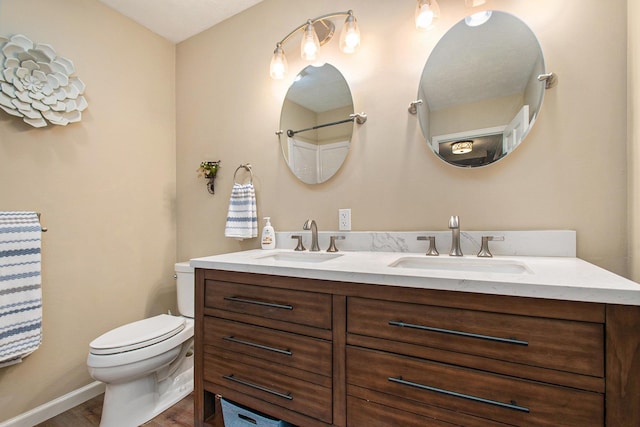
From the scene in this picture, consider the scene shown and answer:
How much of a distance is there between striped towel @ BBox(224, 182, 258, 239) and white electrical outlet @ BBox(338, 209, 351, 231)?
1.96 feet

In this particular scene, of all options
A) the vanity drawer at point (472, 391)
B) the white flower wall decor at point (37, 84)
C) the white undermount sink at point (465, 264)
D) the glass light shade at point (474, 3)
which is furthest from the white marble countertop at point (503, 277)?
the white flower wall decor at point (37, 84)

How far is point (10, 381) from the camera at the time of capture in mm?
1466

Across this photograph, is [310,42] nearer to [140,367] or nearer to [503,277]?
[503,277]

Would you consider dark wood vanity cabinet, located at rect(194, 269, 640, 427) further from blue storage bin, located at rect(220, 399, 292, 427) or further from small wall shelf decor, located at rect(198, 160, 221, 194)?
small wall shelf decor, located at rect(198, 160, 221, 194)

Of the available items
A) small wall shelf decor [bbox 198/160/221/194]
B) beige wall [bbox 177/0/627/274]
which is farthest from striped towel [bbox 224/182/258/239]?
small wall shelf decor [bbox 198/160/221/194]

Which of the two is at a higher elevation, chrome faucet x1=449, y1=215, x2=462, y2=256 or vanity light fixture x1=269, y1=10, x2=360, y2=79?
vanity light fixture x1=269, y1=10, x2=360, y2=79

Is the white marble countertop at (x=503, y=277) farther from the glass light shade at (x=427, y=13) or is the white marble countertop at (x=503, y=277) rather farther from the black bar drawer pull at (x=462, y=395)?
the glass light shade at (x=427, y=13)

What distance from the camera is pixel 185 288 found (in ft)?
6.26

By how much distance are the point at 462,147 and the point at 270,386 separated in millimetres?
1321

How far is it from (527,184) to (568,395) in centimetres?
82

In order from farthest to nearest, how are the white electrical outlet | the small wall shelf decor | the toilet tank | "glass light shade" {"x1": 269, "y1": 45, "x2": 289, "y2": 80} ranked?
the small wall shelf decor < the toilet tank < "glass light shade" {"x1": 269, "y1": 45, "x2": 289, "y2": 80} < the white electrical outlet

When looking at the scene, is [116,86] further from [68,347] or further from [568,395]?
[568,395]

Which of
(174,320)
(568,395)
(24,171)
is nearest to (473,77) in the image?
(568,395)

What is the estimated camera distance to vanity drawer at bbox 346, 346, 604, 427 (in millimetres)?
686
